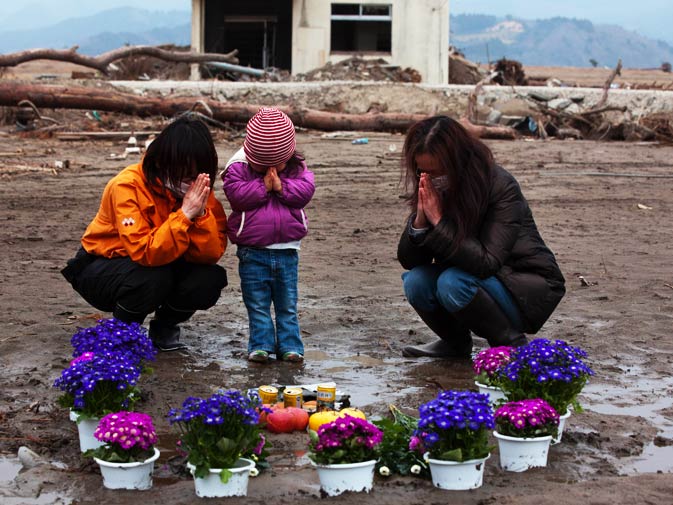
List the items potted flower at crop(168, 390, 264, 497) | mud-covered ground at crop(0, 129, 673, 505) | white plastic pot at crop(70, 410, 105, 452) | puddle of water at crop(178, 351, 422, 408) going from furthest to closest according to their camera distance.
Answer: puddle of water at crop(178, 351, 422, 408) → white plastic pot at crop(70, 410, 105, 452) → mud-covered ground at crop(0, 129, 673, 505) → potted flower at crop(168, 390, 264, 497)

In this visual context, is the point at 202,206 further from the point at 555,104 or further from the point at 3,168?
the point at 555,104

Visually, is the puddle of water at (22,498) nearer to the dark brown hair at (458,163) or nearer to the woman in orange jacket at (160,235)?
the woman in orange jacket at (160,235)

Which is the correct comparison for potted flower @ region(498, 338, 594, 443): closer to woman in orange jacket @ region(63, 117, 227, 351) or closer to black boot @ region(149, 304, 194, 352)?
woman in orange jacket @ region(63, 117, 227, 351)

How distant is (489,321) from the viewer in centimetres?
579

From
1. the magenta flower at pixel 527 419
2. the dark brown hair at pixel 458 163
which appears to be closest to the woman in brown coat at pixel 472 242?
the dark brown hair at pixel 458 163

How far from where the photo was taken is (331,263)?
9.04m

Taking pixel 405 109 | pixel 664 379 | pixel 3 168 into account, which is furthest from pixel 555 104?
pixel 664 379

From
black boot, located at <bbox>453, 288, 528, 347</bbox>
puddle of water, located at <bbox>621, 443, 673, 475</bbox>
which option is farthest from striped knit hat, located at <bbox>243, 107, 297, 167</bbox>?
puddle of water, located at <bbox>621, 443, 673, 475</bbox>

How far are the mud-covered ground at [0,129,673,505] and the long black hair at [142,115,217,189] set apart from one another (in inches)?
44.0

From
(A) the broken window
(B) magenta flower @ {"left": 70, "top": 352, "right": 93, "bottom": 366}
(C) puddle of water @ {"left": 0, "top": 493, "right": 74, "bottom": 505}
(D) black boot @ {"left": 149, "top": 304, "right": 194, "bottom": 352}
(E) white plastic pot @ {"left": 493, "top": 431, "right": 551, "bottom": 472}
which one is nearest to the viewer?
(C) puddle of water @ {"left": 0, "top": 493, "right": 74, "bottom": 505}

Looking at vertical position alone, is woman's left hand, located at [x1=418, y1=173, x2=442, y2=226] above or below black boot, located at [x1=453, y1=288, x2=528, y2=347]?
above

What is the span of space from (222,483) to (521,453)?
4.22 ft

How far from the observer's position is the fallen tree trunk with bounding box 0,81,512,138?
1742 cm

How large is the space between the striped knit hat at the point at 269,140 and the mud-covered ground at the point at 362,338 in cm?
123
